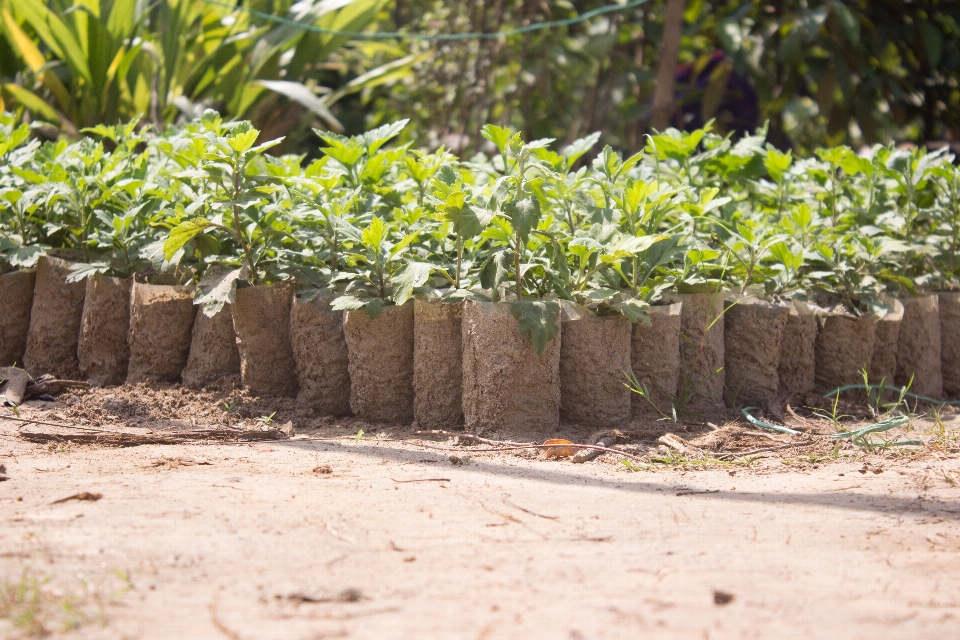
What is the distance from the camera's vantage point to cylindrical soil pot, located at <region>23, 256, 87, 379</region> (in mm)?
2723

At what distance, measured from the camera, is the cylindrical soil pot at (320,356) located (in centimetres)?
245

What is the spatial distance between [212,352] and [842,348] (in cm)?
190

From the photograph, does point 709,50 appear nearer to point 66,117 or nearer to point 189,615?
point 66,117

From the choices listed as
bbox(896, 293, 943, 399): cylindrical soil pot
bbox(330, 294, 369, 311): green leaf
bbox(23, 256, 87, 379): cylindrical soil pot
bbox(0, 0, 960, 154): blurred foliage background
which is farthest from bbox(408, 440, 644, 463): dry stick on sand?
bbox(0, 0, 960, 154): blurred foliage background

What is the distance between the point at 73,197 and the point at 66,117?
2.27m

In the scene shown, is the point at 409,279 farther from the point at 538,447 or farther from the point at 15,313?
the point at 15,313

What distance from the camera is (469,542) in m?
1.45

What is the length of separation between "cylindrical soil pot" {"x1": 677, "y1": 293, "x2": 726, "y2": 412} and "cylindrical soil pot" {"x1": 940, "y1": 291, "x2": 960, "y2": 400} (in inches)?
35.1

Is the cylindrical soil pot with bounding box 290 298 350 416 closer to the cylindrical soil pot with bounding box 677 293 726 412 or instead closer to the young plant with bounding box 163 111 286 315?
the young plant with bounding box 163 111 286 315

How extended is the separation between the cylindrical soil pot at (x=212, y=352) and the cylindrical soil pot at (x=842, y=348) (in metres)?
1.77

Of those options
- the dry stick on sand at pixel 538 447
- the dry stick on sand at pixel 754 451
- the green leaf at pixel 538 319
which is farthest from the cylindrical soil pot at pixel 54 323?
the dry stick on sand at pixel 754 451

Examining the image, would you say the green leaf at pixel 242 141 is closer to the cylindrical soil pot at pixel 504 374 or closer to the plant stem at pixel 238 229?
the plant stem at pixel 238 229

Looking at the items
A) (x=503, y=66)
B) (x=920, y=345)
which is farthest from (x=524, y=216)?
(x=503, y=66)

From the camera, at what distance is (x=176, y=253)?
247 centimetres
